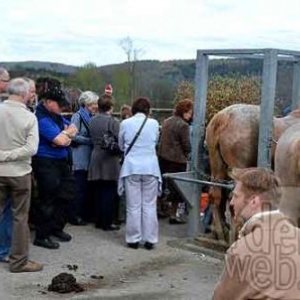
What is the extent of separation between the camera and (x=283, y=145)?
635 cm

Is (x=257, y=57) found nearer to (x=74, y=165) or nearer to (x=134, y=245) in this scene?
(x=134, y=245)

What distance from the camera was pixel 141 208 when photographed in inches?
305

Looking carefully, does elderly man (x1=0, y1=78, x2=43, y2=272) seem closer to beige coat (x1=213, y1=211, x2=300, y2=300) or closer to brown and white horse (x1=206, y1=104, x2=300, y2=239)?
brown and white horse (x1=206, y1=104, x2=300, y2=239)

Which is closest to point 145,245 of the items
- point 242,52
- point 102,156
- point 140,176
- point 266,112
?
point 140,176

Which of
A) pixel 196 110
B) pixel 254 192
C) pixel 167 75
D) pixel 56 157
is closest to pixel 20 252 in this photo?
pixel 56 157

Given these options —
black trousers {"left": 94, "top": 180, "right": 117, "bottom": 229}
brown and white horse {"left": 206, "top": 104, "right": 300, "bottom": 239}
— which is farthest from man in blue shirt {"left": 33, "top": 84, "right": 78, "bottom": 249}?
brown and white horse {"left": 206, "top": 104, "right": 300, "bottom": 239}

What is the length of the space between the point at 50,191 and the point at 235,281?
448 cm

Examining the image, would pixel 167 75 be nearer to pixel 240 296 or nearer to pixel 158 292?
pixel 158 292

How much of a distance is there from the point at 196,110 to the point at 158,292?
2584 mm

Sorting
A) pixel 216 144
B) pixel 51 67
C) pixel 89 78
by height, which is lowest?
pixel 216 144

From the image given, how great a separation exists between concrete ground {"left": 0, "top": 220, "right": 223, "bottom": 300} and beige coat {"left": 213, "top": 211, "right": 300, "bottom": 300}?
3171mm

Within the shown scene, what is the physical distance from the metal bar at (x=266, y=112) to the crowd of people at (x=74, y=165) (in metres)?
1.18

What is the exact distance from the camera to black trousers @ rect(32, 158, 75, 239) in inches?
284

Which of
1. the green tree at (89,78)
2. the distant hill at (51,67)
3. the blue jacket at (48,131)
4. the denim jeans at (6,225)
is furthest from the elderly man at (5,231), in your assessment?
the green tree at (89,78)
